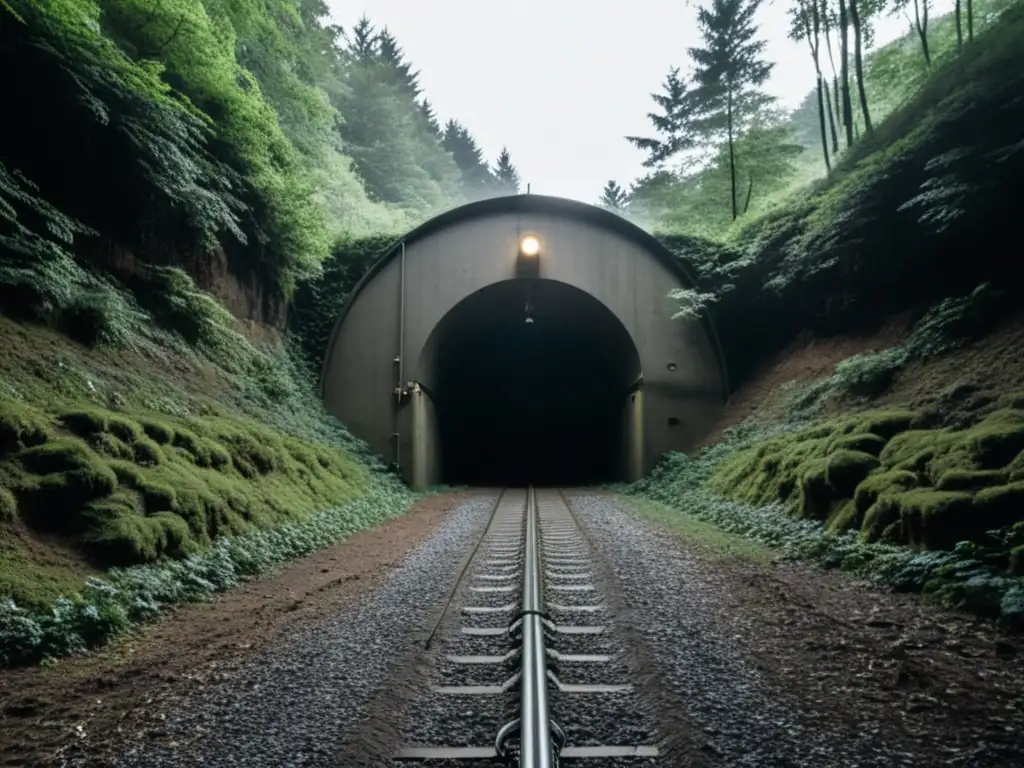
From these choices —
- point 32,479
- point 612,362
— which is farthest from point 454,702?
point 612,362

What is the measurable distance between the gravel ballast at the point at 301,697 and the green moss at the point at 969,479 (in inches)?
198

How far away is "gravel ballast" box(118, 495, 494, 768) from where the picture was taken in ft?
9.50

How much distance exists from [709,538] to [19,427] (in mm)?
8092

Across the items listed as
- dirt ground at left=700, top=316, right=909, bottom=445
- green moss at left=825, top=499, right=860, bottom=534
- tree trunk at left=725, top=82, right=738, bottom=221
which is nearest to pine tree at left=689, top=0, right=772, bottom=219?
tree trunk at left=725, top=82, right=738, bottom=221

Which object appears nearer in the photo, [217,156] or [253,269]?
[217,156]

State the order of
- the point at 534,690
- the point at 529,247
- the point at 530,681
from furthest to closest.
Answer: the point at 529,247 → the point at 530,681 → the point at 534,690

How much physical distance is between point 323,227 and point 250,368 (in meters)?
4.15

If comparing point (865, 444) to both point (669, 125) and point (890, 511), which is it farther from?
point (669, 125)

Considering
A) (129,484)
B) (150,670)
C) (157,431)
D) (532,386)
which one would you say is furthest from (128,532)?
(532,386)

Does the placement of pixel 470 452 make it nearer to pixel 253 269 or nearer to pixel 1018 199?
pixel 253 269

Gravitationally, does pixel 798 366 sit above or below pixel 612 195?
below

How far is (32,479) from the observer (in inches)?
209

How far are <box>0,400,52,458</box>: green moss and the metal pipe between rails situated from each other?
4.68 metres

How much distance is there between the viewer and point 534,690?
3.28 m
